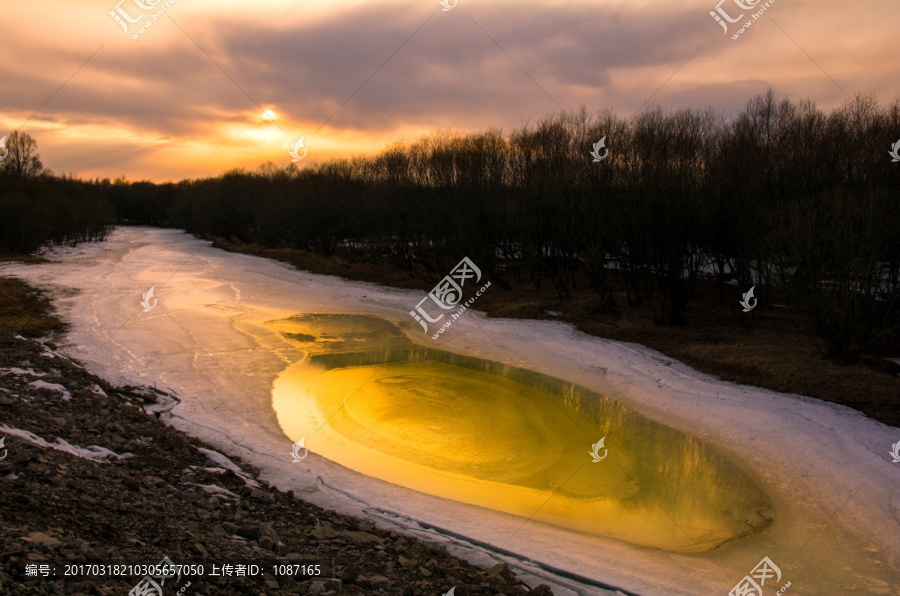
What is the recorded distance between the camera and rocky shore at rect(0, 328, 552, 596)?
4.19 metres

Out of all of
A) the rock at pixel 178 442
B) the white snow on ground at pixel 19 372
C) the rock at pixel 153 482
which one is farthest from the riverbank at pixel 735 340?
the white snow on ground at pixel 19 372

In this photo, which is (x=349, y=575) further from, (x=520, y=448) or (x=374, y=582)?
(x=520, y=448)

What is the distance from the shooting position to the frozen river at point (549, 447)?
6418 mm

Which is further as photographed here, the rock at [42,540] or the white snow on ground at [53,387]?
the white snow on ground at [53,387]

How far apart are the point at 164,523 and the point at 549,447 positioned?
6041 mm

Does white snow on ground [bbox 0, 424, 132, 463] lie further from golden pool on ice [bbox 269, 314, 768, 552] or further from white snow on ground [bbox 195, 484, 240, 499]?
golden pool on ice [bbox 269, 314, 768, 552]

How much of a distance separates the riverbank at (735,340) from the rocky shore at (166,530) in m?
9.34

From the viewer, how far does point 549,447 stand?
9633mm

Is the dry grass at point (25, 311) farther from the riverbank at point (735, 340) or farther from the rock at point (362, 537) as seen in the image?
the riverbank at point (735, 340)

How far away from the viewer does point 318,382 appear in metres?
13.1

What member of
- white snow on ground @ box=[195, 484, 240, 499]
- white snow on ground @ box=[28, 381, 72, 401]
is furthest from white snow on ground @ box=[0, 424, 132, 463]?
white snow on ground @ box=[28, 381, 72, 401]

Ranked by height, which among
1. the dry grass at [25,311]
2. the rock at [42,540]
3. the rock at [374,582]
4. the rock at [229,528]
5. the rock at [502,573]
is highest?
the rock at [42,540]

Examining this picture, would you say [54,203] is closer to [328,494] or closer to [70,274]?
[70,274]

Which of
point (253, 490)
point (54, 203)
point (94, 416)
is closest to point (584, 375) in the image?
point (253, 490)
